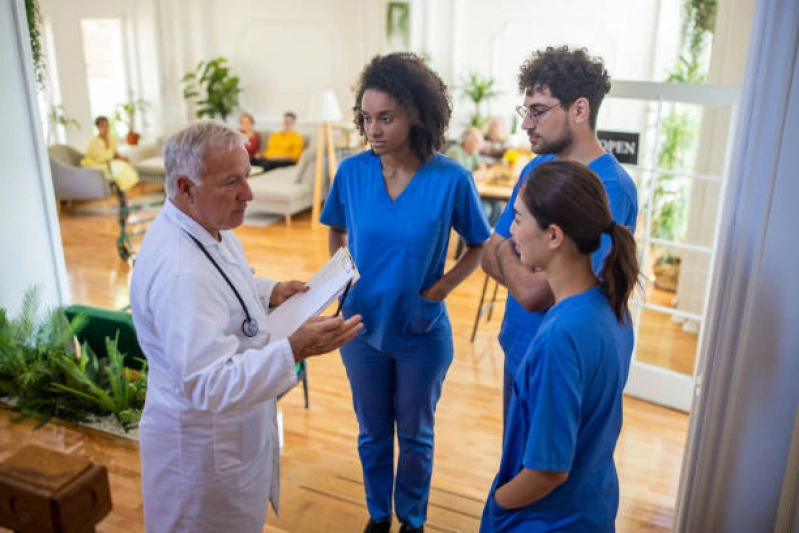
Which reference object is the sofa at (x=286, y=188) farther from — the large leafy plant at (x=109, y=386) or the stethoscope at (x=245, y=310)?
the stethoscope at (x=245, y=310)

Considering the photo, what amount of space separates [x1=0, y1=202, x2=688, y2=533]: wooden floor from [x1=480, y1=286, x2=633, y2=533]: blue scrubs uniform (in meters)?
1.23

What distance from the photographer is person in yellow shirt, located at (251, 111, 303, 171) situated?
29.1 ft

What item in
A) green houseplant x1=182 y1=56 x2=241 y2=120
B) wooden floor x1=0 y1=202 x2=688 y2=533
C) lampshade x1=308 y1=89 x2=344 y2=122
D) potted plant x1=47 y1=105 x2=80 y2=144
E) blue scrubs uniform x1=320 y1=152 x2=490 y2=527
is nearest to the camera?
blue scrubs uniform x1=320 y1=152 x2=490 y2=527

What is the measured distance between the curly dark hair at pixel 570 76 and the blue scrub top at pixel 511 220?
0.17 m

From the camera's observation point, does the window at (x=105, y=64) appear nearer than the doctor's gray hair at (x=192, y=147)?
No

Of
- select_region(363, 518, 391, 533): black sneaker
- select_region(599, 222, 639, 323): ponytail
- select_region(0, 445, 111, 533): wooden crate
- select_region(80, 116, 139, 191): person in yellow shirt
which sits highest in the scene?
select_region(599, 222, 639, 323): ponytail

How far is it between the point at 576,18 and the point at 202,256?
24.7 feet

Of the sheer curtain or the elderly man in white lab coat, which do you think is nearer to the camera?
the elderly man in white lab coat

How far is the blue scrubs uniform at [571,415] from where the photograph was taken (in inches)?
49.5

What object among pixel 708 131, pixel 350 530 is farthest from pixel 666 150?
pixel 350 530

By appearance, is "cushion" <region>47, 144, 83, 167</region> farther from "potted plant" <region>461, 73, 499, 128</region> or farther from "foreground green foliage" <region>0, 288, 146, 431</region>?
"foreground green foliage" <region>0, 288, 146, 431</region>

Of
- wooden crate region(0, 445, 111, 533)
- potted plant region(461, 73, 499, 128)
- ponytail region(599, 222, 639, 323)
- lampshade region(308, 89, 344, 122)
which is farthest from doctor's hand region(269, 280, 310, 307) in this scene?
potted plant region(461, 73, 499, 128)

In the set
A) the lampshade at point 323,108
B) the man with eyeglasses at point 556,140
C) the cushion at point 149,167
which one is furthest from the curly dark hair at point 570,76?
the cushion at point 149,167

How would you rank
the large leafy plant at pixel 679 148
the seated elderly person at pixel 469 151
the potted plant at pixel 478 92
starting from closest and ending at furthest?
1. the large leafy plant at pixel 679 148
2. the seated elderly person at pixel 469 151
3. the potted plant at pixel 478 92
